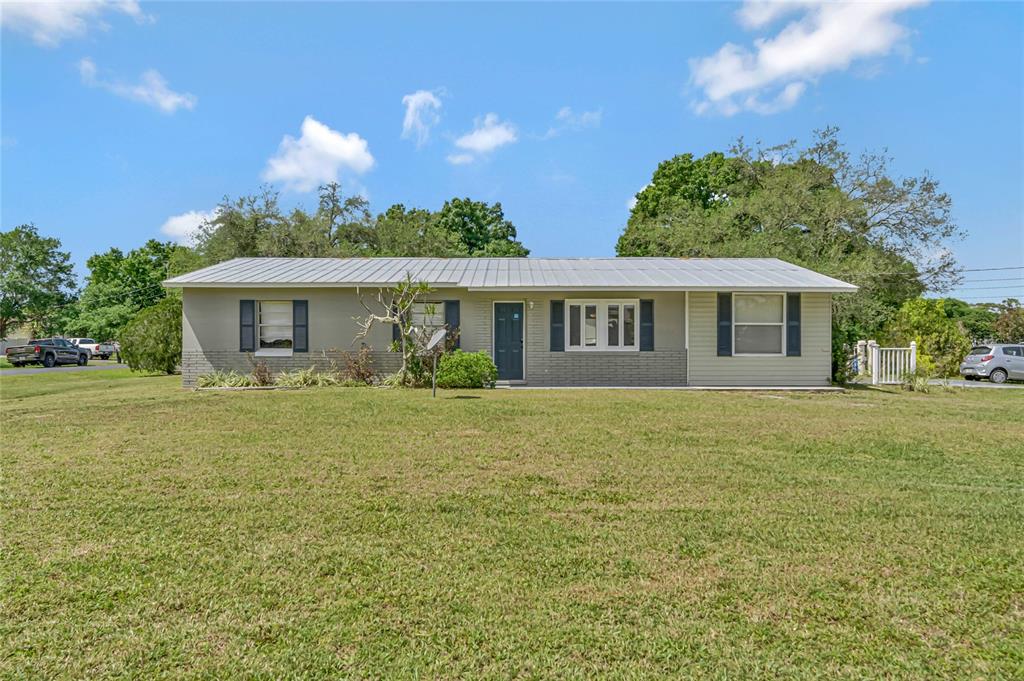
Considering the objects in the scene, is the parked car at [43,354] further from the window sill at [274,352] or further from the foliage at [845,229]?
the foliage at [845,229]

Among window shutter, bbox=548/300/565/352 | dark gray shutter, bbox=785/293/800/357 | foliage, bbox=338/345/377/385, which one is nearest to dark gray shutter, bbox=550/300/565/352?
window shutter, bbox=548/300/565/352

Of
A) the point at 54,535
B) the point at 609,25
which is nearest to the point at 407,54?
the point at 609,25

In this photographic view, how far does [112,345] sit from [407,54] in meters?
38.6

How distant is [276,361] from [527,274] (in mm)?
7320

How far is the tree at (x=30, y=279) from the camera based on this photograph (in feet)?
157

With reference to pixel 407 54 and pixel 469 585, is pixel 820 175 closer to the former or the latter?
pixel 407 54

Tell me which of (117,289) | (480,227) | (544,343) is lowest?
(544,343)

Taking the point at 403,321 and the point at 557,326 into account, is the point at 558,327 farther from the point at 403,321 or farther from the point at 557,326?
the point at 403,321

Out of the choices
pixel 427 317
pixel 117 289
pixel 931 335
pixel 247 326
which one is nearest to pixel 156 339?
pixel 247 326

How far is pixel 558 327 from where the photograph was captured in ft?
48.6

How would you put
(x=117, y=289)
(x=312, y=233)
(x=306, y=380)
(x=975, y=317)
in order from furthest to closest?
(x=975, y=317) < (x=117, y=289) < (x=312, y=233) < (x=306, y=380)

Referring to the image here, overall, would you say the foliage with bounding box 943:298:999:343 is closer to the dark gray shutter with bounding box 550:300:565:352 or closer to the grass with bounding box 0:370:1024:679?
the dark gray shutter with bounding box 550:300:565:352

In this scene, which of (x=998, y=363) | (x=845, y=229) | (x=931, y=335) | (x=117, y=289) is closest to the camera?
(x=998, y=363)

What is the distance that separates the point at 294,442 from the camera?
285 inches
